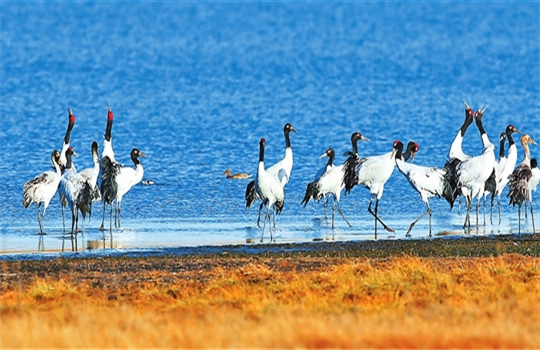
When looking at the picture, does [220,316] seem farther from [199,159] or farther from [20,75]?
[20,75]

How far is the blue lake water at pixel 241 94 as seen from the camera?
74.1 ft

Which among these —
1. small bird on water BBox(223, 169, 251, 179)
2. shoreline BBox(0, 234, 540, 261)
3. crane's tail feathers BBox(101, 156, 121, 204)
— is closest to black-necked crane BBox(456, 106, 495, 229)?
shoreline BBox(0, 234, 540, 261)

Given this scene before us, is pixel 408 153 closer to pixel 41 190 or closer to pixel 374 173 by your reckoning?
pixel 374 173

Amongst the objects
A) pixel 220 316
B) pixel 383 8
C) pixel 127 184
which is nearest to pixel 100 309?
pixel 220 316

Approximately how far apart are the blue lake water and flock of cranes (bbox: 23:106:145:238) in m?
0.47

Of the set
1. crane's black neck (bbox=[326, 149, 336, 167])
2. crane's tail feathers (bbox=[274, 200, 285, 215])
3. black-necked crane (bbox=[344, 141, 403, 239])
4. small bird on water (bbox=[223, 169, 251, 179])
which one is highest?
crane's black neck (bbox=[326, 149, 336, 167])

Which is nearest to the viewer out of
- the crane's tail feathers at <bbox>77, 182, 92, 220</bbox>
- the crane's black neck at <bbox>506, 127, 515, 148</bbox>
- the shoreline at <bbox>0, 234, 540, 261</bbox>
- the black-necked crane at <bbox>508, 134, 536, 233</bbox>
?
the shoreline at <bbox>0, 234, 540, 261</bbox>

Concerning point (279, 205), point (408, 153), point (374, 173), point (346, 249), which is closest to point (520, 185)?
point (374, 173)

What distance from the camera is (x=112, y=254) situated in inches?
653

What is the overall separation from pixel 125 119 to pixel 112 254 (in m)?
32.3

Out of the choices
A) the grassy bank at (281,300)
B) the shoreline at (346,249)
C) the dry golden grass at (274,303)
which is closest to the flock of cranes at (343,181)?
the shoreline at (346,249)

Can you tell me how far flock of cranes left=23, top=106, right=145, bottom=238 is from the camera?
792 inches

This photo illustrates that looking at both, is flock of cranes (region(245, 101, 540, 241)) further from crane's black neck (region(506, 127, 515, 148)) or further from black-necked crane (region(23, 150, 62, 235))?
black-necked crane (region(23, 150, 62, 235))

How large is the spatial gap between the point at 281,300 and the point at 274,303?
443 mm
